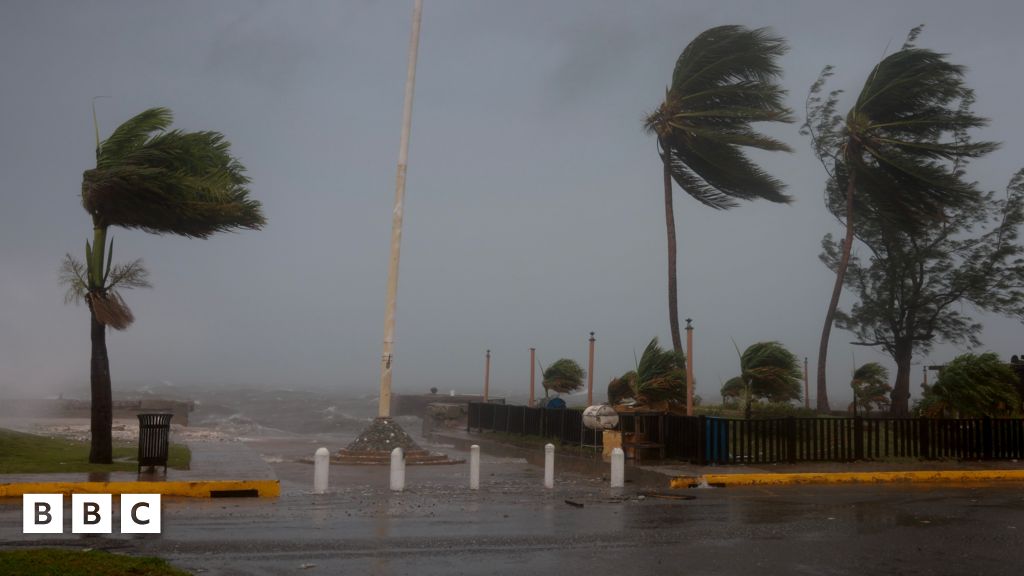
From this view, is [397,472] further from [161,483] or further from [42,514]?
[42,514]

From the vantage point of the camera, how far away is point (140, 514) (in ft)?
38.1

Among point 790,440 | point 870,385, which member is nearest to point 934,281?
point 870,385

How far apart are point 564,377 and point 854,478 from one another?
47.1ft

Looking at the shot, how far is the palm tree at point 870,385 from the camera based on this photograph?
42406 mm

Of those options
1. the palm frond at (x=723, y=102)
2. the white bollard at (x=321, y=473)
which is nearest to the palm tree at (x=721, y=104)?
the palm frond at (x=723, y=102)

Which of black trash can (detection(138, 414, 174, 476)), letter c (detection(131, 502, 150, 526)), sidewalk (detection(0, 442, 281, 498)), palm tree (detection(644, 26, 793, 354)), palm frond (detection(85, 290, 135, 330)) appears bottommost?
letter c (detection(131, 502, 150, 526))

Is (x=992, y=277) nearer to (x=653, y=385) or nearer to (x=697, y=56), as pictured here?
(x=697, y=56)

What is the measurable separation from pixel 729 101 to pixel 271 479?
84.7ft

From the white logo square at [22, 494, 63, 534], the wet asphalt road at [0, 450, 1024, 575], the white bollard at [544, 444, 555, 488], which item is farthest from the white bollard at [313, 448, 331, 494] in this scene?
the white bollard at [544, 444, 555, 488]

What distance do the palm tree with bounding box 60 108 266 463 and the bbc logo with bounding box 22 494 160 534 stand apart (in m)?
5.11

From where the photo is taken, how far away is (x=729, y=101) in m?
35.6

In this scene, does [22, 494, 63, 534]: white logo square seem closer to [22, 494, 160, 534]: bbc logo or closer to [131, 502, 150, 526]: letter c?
[22, 494, 160, 534]: bbc logo

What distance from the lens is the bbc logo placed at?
407 inches

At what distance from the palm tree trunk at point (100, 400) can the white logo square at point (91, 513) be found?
14.8 ft
